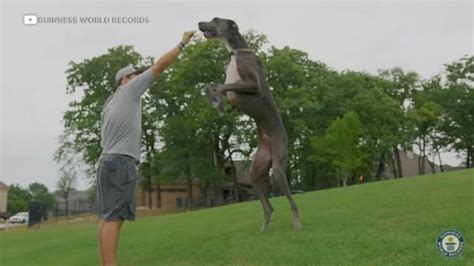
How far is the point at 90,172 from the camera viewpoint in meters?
41.7

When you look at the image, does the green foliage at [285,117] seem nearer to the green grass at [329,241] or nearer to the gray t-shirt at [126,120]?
the green grass at [329,241]

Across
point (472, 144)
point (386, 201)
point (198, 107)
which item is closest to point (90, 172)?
point (198, 107)

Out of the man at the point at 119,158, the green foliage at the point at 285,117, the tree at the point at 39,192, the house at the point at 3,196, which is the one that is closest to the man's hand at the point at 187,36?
the man at the point at 119,158

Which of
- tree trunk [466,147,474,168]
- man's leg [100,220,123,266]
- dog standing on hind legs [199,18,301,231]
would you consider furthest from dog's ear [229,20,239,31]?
tree trunk [466,147,474,168]

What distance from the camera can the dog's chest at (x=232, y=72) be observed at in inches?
298

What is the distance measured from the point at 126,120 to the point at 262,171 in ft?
12.5

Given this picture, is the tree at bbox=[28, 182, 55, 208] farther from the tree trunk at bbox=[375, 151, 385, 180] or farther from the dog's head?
the dog's head

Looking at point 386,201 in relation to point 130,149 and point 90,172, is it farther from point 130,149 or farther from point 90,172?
point 90,172

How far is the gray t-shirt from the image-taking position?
4660mm

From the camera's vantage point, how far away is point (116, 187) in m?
4.51

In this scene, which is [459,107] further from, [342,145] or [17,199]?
[17,199]

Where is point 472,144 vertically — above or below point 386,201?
above

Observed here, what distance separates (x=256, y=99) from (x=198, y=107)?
100 ft

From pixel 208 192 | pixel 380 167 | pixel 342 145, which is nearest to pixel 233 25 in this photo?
pixel 342 145
